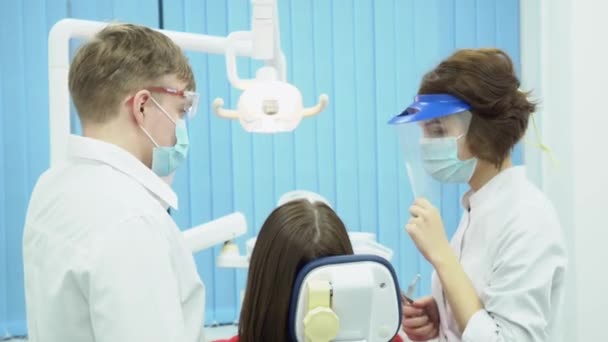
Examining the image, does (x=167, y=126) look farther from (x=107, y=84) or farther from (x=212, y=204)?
(x=212, y=204)

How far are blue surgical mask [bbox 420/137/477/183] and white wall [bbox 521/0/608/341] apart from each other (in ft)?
3.88

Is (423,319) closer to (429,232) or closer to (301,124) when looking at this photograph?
(429,232)

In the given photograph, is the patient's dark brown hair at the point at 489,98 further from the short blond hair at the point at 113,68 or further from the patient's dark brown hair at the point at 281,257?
the short blond hair at the point at 113,68

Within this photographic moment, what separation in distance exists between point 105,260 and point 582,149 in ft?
6.86

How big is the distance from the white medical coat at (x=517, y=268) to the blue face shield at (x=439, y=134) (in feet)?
0.40

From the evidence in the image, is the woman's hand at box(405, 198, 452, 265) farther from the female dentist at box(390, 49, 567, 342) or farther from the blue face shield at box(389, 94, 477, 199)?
the blue face shield at box(389, 94, 477, 199)

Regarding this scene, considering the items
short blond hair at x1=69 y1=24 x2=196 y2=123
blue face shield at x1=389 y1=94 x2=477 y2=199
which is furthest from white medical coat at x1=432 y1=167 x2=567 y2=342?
short blond hair at x1=69 y1=24 x2=196 y2=123

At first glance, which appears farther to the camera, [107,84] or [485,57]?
[485,57]

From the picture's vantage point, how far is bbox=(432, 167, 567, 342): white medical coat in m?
1.17

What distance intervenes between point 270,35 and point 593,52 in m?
1.58

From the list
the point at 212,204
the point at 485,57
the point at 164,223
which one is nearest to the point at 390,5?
the point at 212,204

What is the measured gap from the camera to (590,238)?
94.8 inches

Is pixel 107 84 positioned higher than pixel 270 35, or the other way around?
pixel 270 35

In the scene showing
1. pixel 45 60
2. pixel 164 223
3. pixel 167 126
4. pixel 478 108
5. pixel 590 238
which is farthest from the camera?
pixel 590 238
